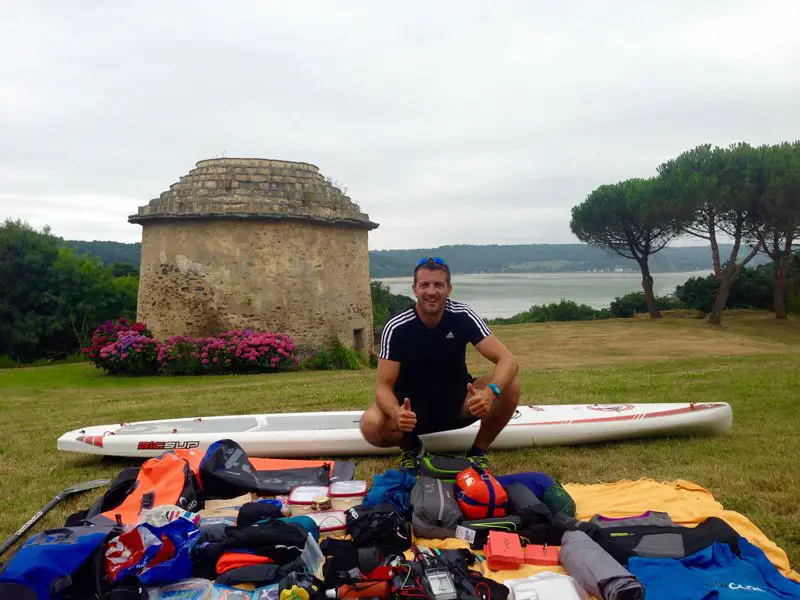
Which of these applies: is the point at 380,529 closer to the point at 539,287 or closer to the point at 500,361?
the point at 500,361

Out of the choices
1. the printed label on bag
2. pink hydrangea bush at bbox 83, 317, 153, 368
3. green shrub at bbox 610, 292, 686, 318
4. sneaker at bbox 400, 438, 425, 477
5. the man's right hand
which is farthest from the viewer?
green shrub at bbox 610, 292, 686, 318

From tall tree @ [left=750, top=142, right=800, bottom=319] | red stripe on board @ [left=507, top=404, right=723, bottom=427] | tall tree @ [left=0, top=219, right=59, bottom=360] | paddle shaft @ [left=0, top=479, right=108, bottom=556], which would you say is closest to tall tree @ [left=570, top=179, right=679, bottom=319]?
tall tree @ [left=750, top=142, right=800, bottom=319]

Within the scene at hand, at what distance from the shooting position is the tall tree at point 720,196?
70.0 feet

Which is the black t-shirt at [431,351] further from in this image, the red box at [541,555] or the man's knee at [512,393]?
the red box at [541,555]

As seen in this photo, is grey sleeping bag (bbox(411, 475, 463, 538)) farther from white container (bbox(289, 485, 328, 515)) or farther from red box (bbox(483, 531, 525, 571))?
white container (bbox(289, 485, 328, 515))

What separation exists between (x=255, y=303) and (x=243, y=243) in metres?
1.42

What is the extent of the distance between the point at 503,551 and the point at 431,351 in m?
1.65

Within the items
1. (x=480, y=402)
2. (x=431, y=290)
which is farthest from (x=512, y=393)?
(x=431, y=290)

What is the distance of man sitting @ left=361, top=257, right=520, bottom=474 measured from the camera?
4.21 meters

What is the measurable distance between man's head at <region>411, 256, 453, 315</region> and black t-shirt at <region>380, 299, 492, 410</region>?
159 millimetres

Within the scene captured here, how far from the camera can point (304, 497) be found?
3.77m

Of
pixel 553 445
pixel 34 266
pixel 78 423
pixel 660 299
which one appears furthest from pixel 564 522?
pixel 660 299

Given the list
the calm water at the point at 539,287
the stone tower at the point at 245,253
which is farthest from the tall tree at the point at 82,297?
the calm water at the point at 539,287

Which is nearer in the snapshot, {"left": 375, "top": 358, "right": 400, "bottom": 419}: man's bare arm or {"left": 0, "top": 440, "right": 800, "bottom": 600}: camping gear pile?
{"left": 0, "top": 440, "right": 800, "bottom": 600}: camping gear pile
